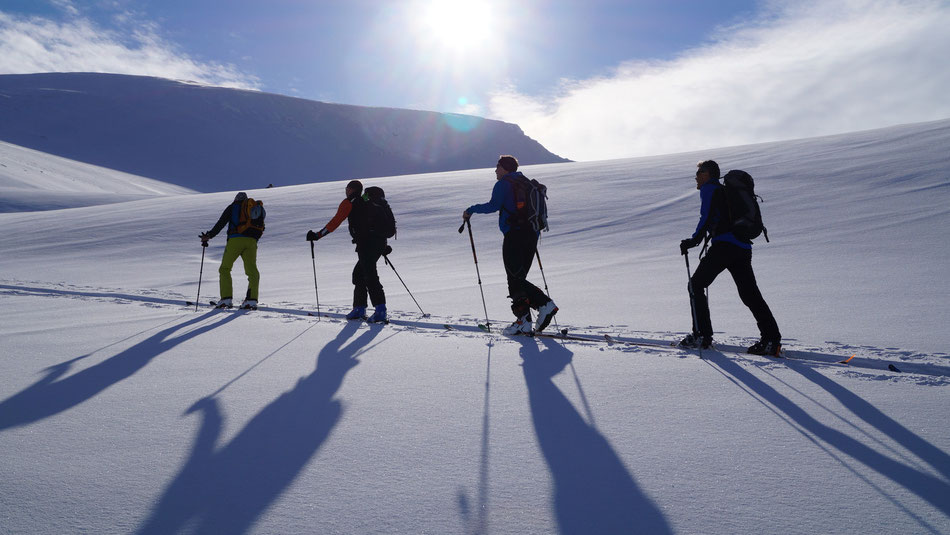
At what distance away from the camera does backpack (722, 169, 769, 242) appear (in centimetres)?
418

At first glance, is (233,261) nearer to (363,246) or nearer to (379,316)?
(363,246)

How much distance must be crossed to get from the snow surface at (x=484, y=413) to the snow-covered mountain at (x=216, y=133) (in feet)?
244

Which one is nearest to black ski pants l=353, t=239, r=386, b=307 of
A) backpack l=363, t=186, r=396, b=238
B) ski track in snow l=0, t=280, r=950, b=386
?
backpack l=363, t=186, r=396, b=238

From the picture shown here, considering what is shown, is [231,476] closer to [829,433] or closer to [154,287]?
[829,433]

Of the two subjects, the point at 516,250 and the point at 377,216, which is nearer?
the point at 516,250

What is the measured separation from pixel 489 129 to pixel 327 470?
467ft

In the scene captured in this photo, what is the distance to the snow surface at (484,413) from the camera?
1.98 m

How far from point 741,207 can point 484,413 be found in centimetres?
282

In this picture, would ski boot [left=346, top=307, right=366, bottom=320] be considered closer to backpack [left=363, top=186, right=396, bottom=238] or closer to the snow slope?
backpack [left=363, top=186, right=396, bottom=238]

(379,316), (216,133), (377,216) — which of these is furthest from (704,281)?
(216,133)

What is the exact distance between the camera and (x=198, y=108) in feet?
319

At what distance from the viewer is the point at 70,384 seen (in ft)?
11.6

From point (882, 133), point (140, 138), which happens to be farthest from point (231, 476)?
point (140, 138)

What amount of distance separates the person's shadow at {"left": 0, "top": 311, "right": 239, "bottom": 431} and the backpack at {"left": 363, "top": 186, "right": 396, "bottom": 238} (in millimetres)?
2317
